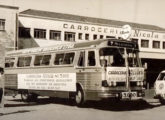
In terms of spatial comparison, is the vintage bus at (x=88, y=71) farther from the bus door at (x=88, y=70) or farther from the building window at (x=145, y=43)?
the building window at (x=145, y=43)

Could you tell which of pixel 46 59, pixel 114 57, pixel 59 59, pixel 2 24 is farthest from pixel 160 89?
pixel 2 24

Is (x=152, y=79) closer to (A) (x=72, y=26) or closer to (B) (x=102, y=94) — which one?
(A) (x=72, y=26)

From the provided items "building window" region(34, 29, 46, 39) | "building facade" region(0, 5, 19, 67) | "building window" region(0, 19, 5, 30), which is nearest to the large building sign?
"building window" region(34, 29, 46, 39)

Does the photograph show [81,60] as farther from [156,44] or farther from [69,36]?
[156,44]

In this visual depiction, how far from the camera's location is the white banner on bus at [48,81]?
17312 millimetres

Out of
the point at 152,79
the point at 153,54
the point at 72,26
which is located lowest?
the point at 152,79

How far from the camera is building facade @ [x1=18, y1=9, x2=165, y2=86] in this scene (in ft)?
154

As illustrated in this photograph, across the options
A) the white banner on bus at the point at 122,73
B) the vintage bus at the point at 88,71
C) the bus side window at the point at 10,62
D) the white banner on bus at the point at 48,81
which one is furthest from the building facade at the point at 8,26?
the white banner on bus at the point at 122,73

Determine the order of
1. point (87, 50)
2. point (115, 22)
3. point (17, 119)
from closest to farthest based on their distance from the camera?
1. point (17, 119)
2. point (87, 50)
3. point (115, 22)

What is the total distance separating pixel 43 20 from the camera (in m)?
49.1

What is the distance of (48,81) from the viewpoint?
18.6 metres

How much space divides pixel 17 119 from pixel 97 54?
4746mm

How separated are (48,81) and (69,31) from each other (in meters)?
34.1

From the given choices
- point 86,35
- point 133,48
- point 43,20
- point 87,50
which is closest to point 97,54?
point 87,50
